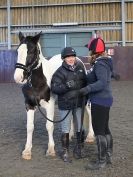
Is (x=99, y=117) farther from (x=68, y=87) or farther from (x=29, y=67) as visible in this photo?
(x=29, y=67)

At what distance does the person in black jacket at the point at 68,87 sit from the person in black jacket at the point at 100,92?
0.40 metres

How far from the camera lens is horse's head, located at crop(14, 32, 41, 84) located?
22.2ft

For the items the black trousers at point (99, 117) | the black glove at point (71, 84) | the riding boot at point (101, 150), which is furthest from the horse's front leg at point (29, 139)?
the black trousers at point (99, 117)

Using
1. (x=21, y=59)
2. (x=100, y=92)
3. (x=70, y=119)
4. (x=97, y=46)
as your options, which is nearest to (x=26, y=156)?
(x=70, y=119)

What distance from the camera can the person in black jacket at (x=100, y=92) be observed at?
636 cm

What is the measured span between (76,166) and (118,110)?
20.7 ft

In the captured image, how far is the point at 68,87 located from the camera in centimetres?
690

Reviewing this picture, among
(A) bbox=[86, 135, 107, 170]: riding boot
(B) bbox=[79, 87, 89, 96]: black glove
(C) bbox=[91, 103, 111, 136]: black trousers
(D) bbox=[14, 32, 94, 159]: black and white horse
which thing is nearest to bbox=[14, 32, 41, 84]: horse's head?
(D) bbox=[14, 32, 94, 159]: black and white horse

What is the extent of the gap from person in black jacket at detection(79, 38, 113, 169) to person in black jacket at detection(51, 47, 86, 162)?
396 millimetres

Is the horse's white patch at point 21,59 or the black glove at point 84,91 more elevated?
the horse's white patch at point 21,59

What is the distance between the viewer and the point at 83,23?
99.2 feet

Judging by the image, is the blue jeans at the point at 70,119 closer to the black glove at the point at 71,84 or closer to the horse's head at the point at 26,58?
the black glove at the point at 71,84

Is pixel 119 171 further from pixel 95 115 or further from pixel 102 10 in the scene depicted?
pixel 102 10

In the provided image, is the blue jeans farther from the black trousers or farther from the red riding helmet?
the red riding helmet
